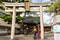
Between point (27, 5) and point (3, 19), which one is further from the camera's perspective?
point (3, 19)

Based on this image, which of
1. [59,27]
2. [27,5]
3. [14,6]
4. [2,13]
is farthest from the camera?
[2,13]

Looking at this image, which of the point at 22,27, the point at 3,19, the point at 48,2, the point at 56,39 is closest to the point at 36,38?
the point at 48,2

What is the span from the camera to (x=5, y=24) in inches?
796

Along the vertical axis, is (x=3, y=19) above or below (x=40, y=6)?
below

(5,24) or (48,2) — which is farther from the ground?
(48,2)

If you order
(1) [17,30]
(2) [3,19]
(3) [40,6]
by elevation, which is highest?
(3) [40,6]

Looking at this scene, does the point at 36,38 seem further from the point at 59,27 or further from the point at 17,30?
the point at 17,30

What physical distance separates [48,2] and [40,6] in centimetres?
74

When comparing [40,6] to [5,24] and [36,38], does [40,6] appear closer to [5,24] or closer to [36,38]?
[36,38]

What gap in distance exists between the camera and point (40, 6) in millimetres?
14719

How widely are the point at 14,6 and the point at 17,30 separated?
8.37 meters

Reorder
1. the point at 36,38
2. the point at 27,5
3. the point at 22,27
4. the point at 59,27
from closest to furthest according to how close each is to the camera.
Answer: the point at 59,27 → the point at 36,38 → the point at 27,5 → the point at 22,27

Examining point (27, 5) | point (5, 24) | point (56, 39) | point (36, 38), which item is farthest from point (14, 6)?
point (56, 39)

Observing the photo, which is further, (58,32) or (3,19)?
(3,19)
